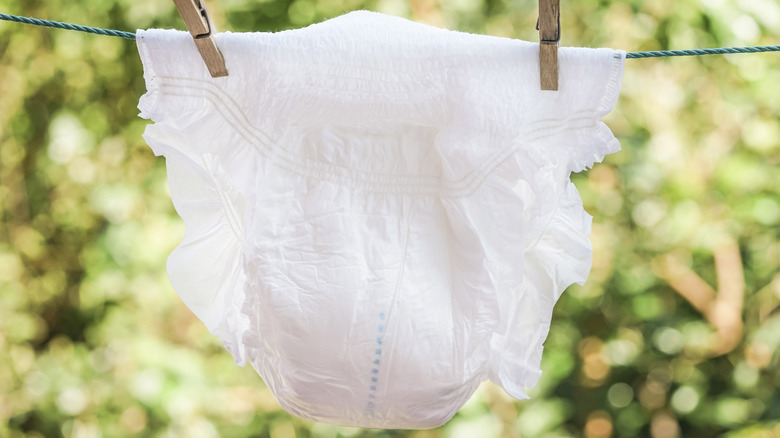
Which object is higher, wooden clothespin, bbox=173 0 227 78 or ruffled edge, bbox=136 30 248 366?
wooden clothespin, bbox=173 0 227 78

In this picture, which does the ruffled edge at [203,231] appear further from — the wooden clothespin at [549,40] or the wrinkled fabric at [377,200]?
the wooden clothespin at [549,40]

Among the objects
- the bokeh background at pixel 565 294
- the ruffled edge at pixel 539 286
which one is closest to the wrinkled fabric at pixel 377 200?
the ruffled edge at pixel 539 286

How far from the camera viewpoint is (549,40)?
634mm

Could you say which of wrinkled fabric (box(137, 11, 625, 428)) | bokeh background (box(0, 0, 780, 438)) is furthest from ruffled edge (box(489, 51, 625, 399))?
bokeh background (box(0, 0, 780, 438))

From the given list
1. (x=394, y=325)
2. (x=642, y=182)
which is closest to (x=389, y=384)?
(x=394, y=325)

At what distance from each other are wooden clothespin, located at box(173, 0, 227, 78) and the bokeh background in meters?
0.81

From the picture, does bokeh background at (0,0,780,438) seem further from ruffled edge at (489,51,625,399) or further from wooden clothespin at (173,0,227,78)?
wooden clothespin at (173,0,227,78)

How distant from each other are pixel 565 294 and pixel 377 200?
2.77 ft

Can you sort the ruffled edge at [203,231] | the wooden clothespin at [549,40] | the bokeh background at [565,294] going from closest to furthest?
the wooden clothespin at [549,40]
the ruffled edge at [203,231]
the bokeh background at [565,294]

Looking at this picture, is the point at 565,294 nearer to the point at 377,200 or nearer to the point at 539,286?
the point at 539,286

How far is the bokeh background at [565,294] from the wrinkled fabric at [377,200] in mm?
697

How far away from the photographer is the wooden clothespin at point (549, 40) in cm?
59

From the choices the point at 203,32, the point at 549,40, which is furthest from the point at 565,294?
the point at 203,32

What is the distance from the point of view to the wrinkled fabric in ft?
2.25
